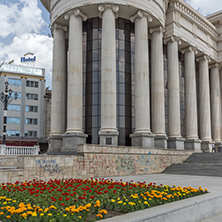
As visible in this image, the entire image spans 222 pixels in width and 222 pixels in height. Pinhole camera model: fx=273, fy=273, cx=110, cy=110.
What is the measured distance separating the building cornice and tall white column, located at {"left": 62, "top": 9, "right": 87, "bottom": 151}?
49.3 ft

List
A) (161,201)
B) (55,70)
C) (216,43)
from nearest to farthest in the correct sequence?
(161,201) → (55,70) → (216,43)

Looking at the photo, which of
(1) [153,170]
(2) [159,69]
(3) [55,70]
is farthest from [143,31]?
(1) [153,170]

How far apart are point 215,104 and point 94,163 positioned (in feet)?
107

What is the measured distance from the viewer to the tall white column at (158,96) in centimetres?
3326

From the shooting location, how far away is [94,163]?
2183 cm

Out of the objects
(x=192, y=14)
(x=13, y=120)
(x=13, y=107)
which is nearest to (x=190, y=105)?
(x=192, y=14)

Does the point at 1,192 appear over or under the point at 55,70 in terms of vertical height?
under

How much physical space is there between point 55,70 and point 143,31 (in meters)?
12.0

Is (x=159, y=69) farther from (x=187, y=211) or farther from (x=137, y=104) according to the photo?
(x=187, y=211)

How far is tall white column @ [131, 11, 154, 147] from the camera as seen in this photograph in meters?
30.5

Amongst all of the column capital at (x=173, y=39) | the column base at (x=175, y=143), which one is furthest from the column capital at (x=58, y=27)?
the column base at (x=175, y=143)

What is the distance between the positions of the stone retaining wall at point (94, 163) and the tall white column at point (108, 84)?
3794mm

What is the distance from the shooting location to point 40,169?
1803 centimetres

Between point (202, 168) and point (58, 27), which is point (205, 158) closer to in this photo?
point (202, 168)
